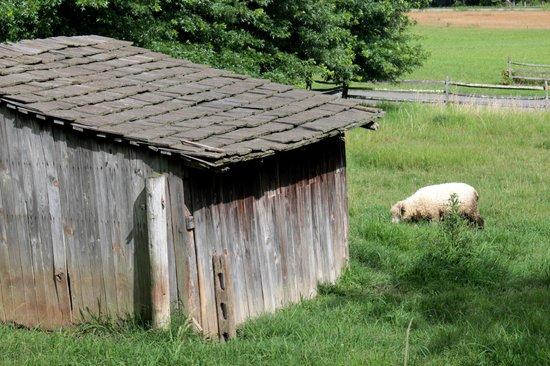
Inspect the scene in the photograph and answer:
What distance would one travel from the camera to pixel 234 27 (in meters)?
21.1

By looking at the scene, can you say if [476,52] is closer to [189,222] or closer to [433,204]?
[433,204]

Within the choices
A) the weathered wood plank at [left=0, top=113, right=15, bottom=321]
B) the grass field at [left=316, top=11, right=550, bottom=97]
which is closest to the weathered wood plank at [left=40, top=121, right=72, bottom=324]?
the weathered wood plank at [left=0, top=113, right=15, bottom=321]

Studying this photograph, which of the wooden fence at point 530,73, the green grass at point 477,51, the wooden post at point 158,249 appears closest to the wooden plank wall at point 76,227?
the wooden post at point 158,249

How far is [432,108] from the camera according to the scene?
25.1 metres

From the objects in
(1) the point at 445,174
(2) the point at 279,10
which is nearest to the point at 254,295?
(1) the point at 445,174

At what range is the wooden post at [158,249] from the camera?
8883 mm

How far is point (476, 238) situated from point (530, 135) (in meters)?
9.79

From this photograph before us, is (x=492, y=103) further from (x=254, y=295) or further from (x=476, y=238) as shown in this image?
(x=254, y=295)

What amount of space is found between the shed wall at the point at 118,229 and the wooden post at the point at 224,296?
152mm

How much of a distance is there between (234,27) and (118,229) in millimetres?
12388

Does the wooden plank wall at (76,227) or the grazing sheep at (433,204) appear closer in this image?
the wooden plank wall at (76,227)

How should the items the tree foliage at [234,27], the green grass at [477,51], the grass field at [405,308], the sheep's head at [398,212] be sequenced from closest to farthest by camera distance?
1. the grass field at [405,308]
2. the sheep's head at [398,212]
3. the tree foliage at [234,27]
4. the green grass at [477,51]

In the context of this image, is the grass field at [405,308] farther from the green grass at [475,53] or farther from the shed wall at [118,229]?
the green grass at [475,53]

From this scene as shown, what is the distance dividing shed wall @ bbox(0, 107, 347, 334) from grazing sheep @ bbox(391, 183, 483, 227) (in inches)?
166
